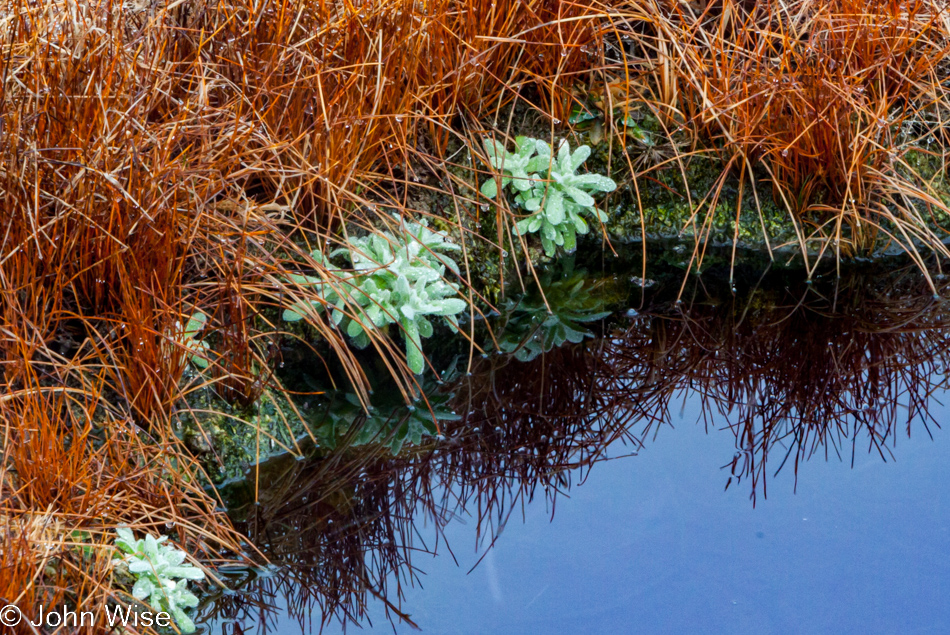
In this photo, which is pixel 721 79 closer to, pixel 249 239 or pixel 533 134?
pixel 533 134

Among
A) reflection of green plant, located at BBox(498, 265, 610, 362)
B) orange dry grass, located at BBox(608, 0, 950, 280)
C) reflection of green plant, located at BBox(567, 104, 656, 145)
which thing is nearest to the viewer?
reflection of green plant, located at BBox(498, 265, 610, 362)

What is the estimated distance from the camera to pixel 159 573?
1.70m

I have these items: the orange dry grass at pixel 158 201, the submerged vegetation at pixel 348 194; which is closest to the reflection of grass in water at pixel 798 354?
the submerged vegetation at pixel 348 194

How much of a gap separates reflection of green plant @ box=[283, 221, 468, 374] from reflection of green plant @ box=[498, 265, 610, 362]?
0.29m

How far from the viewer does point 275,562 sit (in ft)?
6.30

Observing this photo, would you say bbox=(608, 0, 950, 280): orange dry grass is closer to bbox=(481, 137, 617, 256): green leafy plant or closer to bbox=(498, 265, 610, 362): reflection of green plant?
bbox=(481, 137, 617, 256): green leafy plant

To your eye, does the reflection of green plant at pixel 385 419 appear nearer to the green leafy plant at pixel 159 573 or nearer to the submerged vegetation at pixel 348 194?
the submerged vegetation at pixel 348 194

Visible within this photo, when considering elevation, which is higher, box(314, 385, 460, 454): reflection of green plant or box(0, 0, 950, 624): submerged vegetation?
box(0, 0, 950, 624): submerged vegetation

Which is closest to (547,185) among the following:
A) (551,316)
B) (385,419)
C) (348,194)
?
(551,316)

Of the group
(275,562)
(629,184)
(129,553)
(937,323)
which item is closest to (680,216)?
(629,184)

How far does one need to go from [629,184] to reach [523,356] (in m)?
0.87

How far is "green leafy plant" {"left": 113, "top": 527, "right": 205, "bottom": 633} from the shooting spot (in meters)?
1.68

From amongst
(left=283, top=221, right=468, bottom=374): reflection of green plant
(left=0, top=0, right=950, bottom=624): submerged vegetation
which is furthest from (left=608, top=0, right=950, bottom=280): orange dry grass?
(left=283, top=221, right=468, bottom=374): reflection of green plant

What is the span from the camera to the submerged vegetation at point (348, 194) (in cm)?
192
